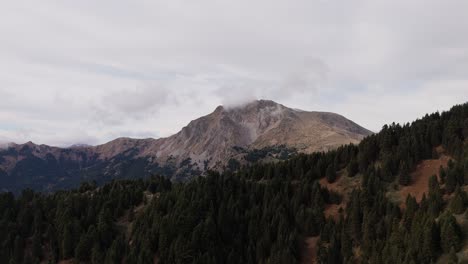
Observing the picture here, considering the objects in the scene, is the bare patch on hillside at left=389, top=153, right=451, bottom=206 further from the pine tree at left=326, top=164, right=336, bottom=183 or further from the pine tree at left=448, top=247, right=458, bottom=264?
the pine tree at left=448, top=247, right=458, bottom=264

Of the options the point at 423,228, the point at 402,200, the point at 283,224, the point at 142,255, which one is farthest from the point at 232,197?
the point at 423,228

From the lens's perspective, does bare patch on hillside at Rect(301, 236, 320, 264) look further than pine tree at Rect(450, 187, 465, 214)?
Yes

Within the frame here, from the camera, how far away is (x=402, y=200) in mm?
135250

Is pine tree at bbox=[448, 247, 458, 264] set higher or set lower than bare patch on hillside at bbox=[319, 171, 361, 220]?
lower

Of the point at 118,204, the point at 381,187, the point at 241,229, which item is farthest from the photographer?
the point at 118,204

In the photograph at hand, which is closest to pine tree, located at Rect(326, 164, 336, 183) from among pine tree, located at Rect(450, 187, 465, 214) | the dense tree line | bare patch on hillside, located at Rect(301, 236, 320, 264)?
the dense tree line

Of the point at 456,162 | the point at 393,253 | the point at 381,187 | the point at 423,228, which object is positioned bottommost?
the point at 393,253

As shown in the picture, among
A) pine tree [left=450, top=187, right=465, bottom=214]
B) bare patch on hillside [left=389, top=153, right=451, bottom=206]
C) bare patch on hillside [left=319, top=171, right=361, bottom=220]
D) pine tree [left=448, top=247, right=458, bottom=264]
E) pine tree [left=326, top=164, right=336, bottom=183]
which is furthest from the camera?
pine tree [left=326, top=164, right=336, bottom=183]

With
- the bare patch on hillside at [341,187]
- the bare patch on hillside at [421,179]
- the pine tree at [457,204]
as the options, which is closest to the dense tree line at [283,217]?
the pine tree at [457,204]

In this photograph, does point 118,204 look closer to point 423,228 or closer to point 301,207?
point 301,207

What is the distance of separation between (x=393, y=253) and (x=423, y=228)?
1063 cm

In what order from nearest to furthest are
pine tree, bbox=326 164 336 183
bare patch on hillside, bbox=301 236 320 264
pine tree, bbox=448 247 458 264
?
pine tree, bbox=448 247 458 264 < bare patch on hillside, bbox=301 236 320 264 < pine tree, bbox=326 164 336 183

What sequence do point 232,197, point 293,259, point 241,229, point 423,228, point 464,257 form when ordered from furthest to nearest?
point 232,197
point 241,229
point 293,259
point 423,228
point 464,257

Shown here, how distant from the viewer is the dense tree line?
117 metres
